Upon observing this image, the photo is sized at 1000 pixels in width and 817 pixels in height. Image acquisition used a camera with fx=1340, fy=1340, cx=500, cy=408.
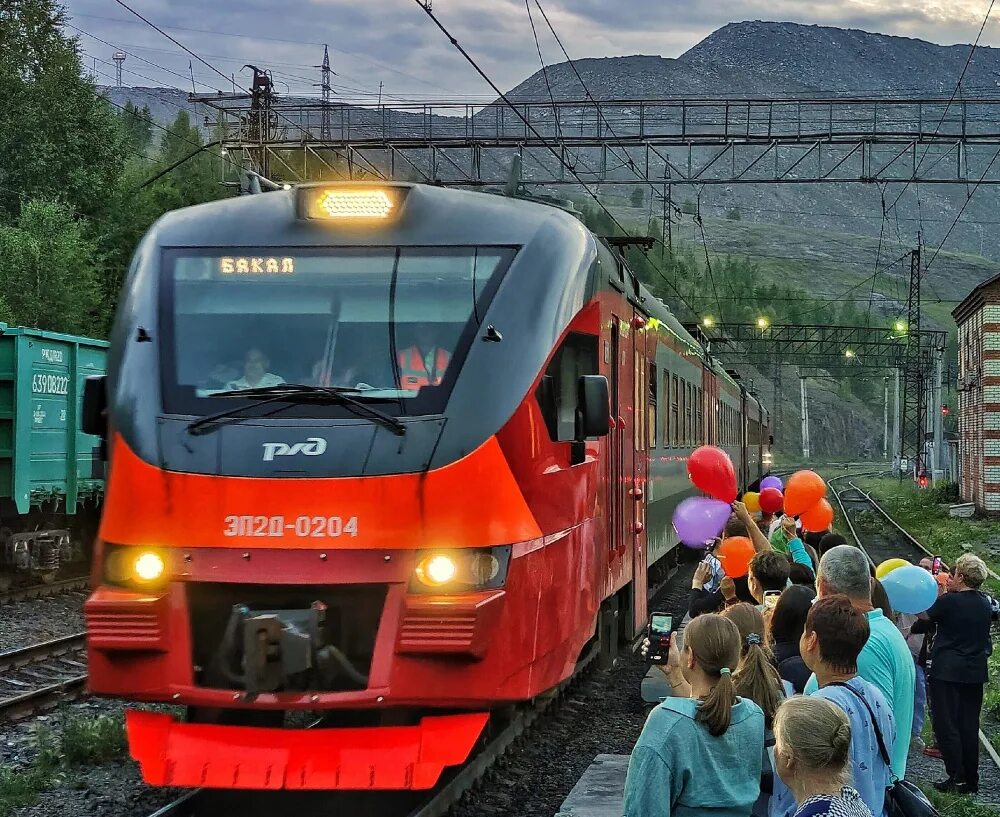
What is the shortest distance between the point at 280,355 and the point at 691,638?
3.41 metres

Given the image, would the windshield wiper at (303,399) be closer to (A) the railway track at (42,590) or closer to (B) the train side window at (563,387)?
(B) the train side window at (563,387)

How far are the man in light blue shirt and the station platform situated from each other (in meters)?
1.72

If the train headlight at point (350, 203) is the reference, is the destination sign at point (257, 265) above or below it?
below

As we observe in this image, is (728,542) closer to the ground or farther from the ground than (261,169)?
closer to the ground

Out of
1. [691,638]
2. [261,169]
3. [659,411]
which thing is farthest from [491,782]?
[261,169]

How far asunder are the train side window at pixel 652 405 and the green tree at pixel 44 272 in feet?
91.3

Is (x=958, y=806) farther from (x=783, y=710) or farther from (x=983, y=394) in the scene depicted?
(x=983, y=394)

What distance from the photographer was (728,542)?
8703 mm

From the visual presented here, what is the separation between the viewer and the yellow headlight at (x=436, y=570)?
636 centimetres

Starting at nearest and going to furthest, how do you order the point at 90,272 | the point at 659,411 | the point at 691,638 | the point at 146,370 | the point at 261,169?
the point at 691,638, the point at 146,370, the point at 659,411, the point at 261,169, the point at 90,272

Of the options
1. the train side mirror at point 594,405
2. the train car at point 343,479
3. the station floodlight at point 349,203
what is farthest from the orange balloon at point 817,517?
the station floodlight at point 349,203

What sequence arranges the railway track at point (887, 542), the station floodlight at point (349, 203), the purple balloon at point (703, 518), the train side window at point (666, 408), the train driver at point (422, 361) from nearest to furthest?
the train driver at point (422, 361) < the station floodlight at point (349, 203) < the purple balloon at point (703, 518) < the train side window at point (666, 408) < the railway track at point (887, 542)

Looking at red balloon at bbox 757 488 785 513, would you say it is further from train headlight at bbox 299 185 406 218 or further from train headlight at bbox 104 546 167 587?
train headlight at bbox 104 546 167 587

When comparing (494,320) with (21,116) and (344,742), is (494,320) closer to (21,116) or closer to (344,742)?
(344,742)
